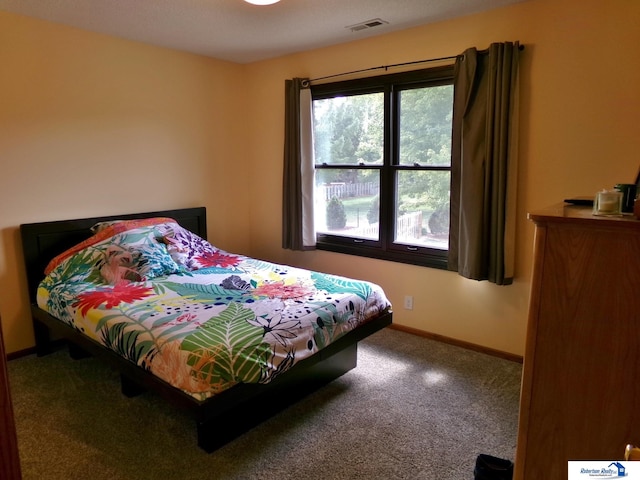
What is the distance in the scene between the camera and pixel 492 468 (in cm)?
185

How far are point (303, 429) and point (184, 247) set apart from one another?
177cm

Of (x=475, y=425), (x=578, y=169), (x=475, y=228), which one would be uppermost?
(x=578, y=169)

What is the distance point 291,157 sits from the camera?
4.00 m

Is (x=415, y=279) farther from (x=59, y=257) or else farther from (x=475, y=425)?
(x=59, y=257)

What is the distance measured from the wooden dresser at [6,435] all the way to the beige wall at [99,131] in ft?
8.91

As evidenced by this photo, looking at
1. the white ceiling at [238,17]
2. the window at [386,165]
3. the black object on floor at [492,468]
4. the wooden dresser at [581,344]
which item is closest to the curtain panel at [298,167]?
the window at [386,165]

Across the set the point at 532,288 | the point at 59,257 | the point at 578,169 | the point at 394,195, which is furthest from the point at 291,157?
the point at 532,288

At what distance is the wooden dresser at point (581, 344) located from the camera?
115 cm

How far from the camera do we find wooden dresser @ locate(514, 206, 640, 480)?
45.3 inches

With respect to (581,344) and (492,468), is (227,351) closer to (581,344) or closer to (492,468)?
(492,468)

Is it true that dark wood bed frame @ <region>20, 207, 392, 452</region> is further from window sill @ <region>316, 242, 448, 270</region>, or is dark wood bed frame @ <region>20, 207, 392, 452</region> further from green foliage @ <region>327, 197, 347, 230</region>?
green foliage @ <region>327, 197, 347, 230</region>

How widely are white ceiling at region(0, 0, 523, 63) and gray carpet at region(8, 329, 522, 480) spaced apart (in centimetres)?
239

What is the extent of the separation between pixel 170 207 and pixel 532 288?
3.33 metres

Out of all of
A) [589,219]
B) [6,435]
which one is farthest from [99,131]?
[589,219]
